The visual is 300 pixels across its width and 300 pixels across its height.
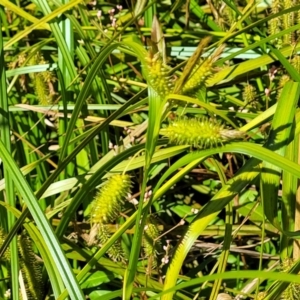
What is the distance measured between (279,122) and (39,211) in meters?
0.41

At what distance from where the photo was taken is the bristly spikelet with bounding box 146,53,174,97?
711 mm

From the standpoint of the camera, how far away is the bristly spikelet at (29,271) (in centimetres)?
116

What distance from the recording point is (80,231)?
1.48 m

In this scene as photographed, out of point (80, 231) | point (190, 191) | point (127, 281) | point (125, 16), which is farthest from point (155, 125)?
point (125, 16)

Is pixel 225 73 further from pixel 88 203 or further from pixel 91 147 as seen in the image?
pixel 88 203

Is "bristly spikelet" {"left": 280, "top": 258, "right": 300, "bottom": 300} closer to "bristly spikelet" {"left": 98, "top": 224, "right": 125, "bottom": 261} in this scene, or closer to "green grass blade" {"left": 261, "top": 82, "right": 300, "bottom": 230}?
"green grass blade" {"left": 261, "top": 82, "right": 300, "bottom": 230}

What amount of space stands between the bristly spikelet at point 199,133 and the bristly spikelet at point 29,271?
0.51m

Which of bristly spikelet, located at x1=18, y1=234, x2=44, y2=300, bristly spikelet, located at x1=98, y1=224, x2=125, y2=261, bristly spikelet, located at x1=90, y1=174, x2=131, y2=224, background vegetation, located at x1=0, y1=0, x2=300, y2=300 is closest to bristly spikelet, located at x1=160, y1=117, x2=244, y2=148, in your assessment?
background vegetation, located at x1=0, y1=0, x2=300, y2=300

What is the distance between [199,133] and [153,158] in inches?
16.5

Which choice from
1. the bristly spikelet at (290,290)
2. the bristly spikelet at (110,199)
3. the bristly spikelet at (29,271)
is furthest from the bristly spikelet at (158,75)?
the bristly spikelet at (29,271)

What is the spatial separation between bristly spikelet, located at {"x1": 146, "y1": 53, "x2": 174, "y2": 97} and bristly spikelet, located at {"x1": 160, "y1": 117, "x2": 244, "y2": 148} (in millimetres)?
50

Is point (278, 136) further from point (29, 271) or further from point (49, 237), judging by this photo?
point (29, 271)

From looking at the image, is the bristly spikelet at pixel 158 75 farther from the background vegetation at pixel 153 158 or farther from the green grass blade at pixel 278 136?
the green grass blade at pixel 278 136

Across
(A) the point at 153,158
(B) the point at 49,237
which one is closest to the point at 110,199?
(B) the point at 49,237
